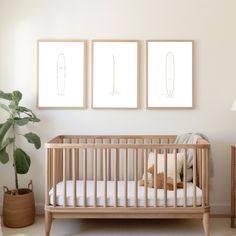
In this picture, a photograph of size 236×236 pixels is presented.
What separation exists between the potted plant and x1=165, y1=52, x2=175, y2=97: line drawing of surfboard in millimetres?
1377

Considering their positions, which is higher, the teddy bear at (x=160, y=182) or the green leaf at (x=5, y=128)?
the green leaf at (x=5, y=128)

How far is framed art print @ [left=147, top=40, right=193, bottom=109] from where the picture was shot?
11.4ft

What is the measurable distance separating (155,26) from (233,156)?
5.01ft

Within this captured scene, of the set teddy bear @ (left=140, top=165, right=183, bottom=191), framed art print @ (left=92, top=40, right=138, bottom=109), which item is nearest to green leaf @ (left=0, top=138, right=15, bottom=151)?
framed art print @ (left=92, top=40, right=138, bottom=109)

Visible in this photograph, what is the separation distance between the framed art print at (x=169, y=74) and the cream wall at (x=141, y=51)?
0.25 feet

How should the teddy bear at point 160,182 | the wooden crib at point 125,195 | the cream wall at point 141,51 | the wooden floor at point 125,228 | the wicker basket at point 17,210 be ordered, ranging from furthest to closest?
the cream wall at point 141,51, the wicker basket at point 17,210, the wooden floor at point 125,228, the teddy bear at point 160,182, the wooden crib at point 125,195

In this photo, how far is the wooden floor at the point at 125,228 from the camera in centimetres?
298

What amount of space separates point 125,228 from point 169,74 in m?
1.61

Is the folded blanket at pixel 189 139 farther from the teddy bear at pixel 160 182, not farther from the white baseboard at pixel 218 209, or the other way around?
the white baseboard at pixel 218 209

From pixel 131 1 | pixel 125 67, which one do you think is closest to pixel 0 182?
pixel 125 67

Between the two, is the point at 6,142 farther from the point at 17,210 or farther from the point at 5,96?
the point at 17,210

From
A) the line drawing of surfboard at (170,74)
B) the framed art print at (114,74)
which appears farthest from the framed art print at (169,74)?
the framed art print at (114,74)

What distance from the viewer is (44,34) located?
3.49 meters

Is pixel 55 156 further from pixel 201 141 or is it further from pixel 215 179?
pixel 215 179
